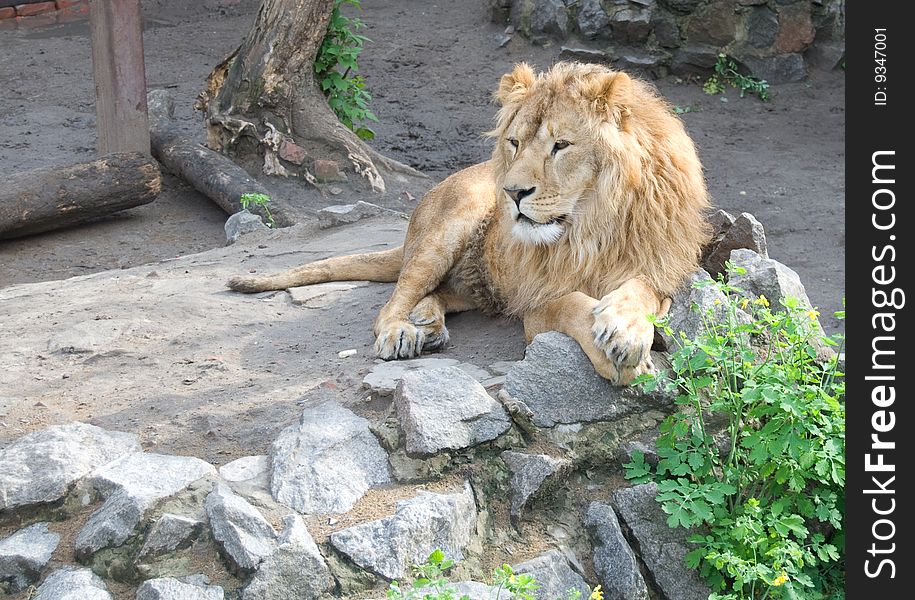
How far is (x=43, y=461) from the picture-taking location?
3.50m

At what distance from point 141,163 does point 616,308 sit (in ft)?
17.2

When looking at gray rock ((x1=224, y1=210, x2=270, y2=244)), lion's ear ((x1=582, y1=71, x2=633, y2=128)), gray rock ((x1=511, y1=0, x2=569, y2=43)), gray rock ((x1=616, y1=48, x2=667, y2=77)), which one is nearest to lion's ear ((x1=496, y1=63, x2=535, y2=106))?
lion's ear ((x1=582, y1=71, x2=633, y2=128))

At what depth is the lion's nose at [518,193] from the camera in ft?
12.8

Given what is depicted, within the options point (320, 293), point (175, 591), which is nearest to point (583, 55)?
point (320, 293)

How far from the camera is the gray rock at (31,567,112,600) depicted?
3.18 metres

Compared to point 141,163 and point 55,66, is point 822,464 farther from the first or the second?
point 55,66

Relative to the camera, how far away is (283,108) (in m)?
8.45

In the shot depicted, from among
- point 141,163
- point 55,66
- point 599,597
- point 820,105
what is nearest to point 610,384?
point 599,597

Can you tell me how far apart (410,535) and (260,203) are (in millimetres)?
4561

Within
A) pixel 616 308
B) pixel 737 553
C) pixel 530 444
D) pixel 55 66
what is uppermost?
pixel 55 66

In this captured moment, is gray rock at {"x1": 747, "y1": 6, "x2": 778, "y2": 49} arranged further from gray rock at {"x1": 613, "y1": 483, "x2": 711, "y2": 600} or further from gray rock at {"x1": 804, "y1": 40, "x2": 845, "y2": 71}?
gray rock at {"x1": 613, "y1": 483, "x2": 711, "y2": 600}

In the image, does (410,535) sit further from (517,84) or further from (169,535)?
(517,84)

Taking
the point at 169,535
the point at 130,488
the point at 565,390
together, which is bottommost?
the point at 169,535

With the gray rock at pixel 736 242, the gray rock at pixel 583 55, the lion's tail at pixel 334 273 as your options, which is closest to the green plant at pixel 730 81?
the gray rock at pixel 583 55
